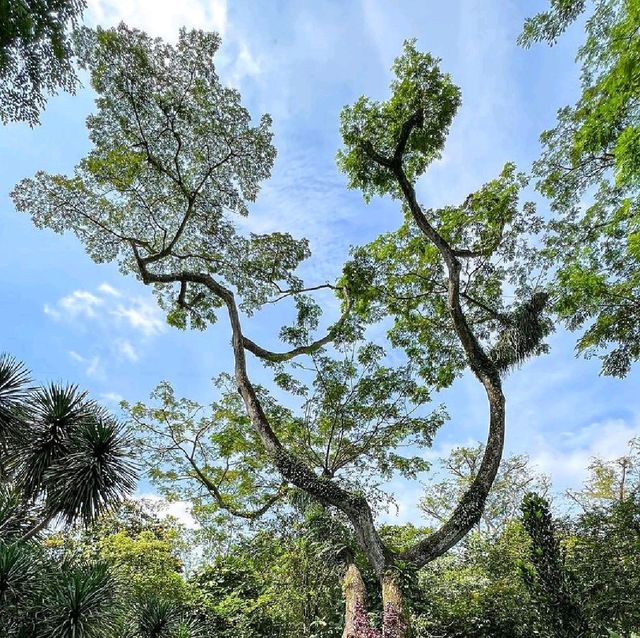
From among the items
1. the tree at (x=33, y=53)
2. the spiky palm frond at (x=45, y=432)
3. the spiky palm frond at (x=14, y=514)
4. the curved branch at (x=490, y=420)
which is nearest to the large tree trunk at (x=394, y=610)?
the curved branch at (x=490, y=420)

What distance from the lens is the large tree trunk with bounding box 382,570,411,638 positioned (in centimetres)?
486

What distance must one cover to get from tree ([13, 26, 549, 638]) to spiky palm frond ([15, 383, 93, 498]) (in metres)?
2.61

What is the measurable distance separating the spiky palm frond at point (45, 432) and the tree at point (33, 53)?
5359 millimetres

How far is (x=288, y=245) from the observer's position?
9711 mm

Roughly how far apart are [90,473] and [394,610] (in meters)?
5.11

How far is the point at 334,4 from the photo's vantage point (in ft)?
22.0

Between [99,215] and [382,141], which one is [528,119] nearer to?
[382,141]

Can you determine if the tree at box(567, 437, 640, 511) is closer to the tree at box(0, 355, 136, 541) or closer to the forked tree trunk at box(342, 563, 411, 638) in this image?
the forked tree trunk at box(342, 563, 411, 638)

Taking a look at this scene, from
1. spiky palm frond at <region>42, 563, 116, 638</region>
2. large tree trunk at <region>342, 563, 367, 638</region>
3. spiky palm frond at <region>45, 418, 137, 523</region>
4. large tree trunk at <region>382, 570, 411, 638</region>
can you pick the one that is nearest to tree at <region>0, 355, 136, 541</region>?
spiky palm frond at <region>45, 418, 137, 523</region>

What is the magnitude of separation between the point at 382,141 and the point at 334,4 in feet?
8.91

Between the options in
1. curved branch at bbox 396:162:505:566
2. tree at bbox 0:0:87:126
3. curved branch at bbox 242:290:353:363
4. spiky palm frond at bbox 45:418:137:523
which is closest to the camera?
tree at bbox 0:0:87:126

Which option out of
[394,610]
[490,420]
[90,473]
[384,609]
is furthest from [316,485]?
[90,473]

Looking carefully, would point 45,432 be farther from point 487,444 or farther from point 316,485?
point 487,444

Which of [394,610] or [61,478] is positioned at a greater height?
[61,478]
